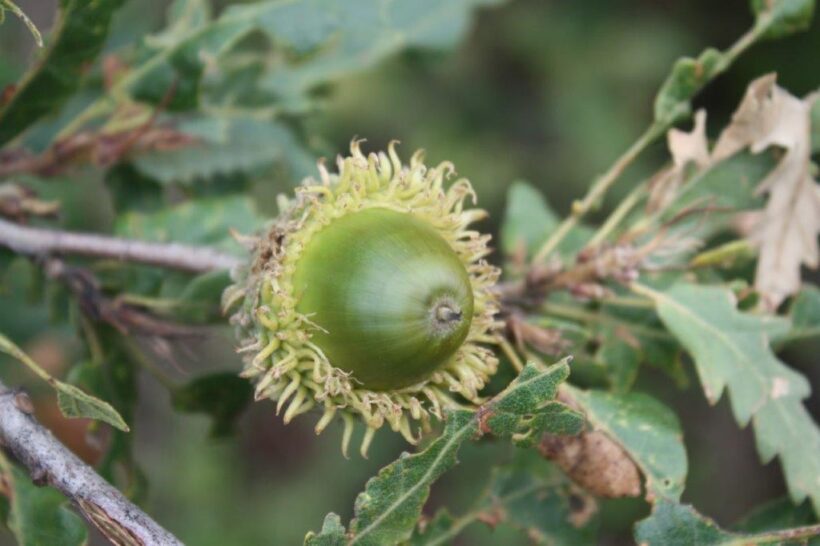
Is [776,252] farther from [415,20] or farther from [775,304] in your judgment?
[415,20]

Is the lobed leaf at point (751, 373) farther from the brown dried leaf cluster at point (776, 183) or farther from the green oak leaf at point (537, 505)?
the green oak leaf at point (537, 505)

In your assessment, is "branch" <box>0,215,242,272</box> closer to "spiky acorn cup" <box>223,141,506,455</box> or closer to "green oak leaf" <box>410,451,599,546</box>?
"spiky acorn cup" <box>223,141,506,455</box>

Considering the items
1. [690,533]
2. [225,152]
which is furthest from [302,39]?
[690,533]

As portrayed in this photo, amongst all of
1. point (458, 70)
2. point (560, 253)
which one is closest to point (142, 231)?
point (560, 253)

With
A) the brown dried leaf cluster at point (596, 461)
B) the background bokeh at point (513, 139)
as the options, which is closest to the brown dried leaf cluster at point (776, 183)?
the brown dried leaf cluster at point (596, 461)

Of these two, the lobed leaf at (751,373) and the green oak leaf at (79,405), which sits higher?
the green oak leaf at (79,405)

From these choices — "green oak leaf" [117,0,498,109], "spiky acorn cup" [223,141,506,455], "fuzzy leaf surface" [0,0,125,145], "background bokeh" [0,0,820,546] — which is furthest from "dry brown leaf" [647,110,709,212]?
"background bokeh" [0,0,820,546]
